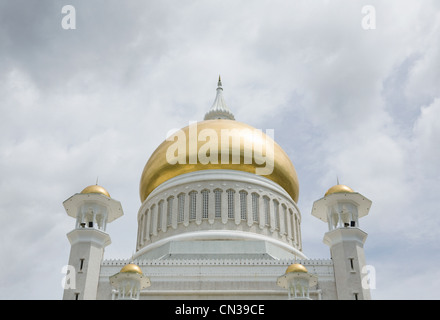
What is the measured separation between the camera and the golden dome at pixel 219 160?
2398 cm

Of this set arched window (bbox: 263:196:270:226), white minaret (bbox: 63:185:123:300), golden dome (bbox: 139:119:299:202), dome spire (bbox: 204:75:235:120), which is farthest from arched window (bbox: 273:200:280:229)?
dome spire (bbox: 204:75:235:120)

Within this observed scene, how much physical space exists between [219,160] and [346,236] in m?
6.96

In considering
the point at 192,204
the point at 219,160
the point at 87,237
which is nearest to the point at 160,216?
the point at 192,204

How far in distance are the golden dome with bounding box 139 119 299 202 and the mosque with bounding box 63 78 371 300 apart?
0.05 meters

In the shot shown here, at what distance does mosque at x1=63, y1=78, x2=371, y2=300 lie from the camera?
18.5 meters

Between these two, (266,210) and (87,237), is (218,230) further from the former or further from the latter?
(87,237)

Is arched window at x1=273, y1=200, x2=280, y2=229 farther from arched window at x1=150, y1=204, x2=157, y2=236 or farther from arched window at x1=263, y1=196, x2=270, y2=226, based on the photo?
arched window at x1=150, y1=204, x2=157, y2=236

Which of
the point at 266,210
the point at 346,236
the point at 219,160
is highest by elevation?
the point at 219,160

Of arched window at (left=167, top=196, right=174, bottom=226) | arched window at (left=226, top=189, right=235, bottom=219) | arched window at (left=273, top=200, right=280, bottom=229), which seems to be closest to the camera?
arched window at (left=226, top=189, right=235, bottom=219)

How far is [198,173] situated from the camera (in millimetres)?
23828

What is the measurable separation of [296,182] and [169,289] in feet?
31.3

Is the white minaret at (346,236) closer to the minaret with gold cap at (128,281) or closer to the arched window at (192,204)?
the arched window at (192,204)

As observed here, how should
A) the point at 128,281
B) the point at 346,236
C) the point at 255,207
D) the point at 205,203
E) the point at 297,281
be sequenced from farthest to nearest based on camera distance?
the point at 255,207 → the point at 205,203 → the point at 346,236 → the point at 297,281 → the point at 128,281

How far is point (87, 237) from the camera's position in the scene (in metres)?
19.1
